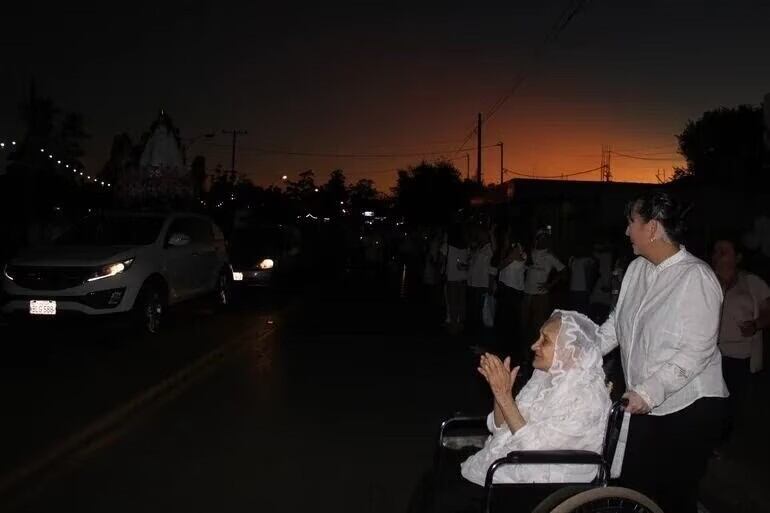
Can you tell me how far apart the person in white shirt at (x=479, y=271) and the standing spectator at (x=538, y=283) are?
7.14 ft

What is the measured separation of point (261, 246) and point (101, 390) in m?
15.1

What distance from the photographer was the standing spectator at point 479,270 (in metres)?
13.3

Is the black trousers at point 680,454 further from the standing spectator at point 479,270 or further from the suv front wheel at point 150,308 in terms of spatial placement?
the suv front wheel at point 150,308

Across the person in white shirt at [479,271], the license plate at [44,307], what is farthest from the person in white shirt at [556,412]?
the license plate at [44,307]

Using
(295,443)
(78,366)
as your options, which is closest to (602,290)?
(295,443)

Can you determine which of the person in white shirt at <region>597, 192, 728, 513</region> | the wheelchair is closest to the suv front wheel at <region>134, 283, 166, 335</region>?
the wheelchair

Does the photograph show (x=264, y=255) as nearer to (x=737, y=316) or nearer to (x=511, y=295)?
(x=511, y=295)

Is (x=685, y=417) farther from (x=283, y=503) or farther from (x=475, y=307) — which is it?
(x=475, y=307)

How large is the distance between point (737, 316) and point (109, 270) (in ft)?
29.9

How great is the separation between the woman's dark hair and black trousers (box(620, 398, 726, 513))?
77 centimetres

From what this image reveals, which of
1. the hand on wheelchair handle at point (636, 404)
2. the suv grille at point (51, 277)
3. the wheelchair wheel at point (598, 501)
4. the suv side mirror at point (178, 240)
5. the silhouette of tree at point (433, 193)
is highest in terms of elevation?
the silhouette of tree at point (433, 193)

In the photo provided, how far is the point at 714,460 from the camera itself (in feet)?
21.3

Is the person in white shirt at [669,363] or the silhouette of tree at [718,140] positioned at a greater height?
the silhouette of tree at [718,140]

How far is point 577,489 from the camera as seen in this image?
359cm
